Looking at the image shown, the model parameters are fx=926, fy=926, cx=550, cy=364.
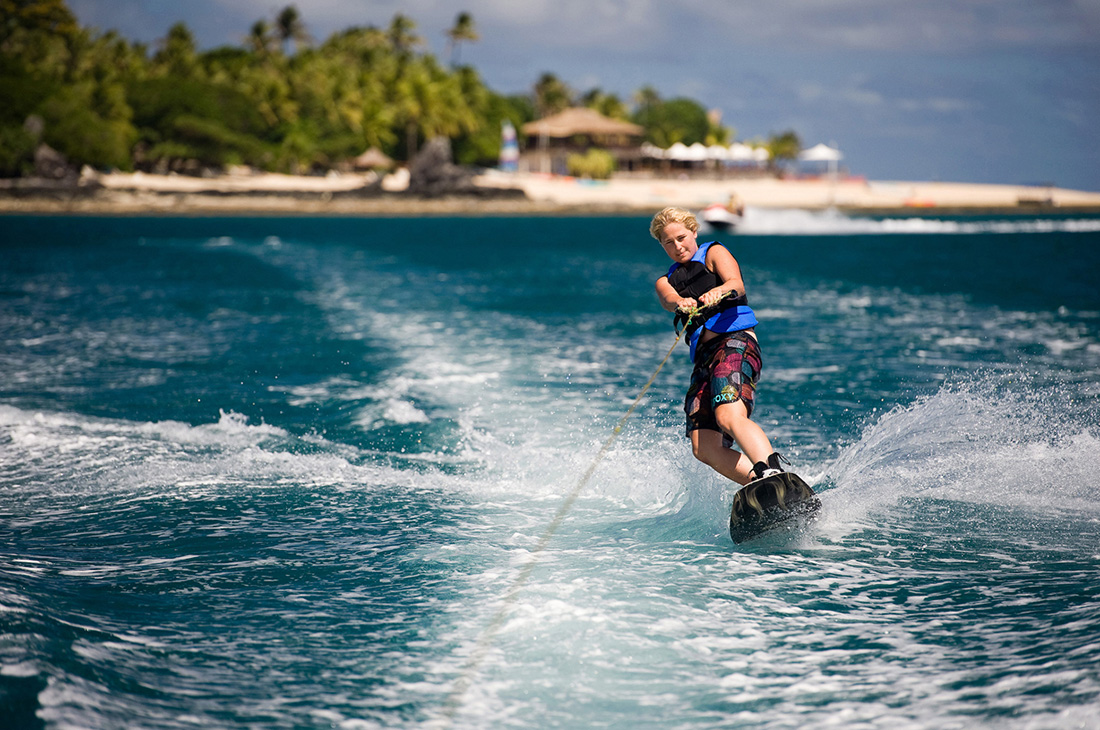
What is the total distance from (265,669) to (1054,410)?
293 inches

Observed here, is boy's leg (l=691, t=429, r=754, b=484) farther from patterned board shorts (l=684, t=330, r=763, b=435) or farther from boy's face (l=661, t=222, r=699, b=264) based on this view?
boy's face (l=661, t=222, r=699, b=264)

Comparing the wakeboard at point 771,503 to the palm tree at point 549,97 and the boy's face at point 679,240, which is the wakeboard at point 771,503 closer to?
the boy's face at point 679,240

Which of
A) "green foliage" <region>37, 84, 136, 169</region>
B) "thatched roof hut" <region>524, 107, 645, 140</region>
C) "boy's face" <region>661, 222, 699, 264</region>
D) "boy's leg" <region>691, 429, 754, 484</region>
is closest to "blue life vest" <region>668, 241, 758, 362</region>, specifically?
"boy's face" <region>661, 222, 699, 264</region>

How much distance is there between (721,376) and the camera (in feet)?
16.6

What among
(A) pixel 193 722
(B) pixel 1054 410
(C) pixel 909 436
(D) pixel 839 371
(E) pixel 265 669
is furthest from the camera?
(D) pixel 839 371

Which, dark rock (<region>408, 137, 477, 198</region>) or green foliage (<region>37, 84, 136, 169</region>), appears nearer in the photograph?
green foliage (<region>37, 84, 136, 169</region>)

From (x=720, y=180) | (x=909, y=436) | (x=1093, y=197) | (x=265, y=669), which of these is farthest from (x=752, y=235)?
(x=1093, y=197)

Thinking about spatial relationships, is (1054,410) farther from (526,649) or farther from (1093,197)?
(1093,197)

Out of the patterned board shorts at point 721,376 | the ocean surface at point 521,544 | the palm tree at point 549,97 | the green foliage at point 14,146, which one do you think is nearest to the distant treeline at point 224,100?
the green foliage at point 14,146

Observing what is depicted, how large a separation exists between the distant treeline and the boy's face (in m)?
72.2

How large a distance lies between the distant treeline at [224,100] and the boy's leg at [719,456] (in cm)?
7248

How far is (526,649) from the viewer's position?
12.7ft

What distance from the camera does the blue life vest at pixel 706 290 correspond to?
16.9ft

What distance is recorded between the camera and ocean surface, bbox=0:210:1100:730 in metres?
3.52
